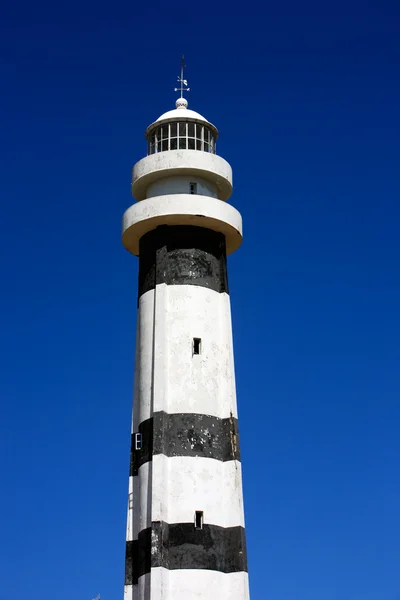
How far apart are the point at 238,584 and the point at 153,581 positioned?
2.90m

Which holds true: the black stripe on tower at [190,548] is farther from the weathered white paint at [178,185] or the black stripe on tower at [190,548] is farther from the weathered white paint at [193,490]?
the weathered white paint at [178,185]

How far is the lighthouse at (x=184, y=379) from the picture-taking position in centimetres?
3488

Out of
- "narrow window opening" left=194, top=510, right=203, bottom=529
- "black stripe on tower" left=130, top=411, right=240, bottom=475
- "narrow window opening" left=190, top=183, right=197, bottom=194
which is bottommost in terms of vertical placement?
"narrow window opening" left=194, top=510, right=203, bottom=529

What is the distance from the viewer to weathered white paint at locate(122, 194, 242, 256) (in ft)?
129

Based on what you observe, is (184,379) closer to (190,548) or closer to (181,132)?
(190,548)

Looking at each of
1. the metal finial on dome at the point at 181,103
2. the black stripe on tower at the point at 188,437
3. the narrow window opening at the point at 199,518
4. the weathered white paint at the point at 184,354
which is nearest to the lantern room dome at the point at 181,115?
the metal finial on dome at the point at 181,103

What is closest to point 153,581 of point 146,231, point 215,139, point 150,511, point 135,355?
point 150,511

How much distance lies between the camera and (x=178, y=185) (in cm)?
4081

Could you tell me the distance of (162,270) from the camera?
3884 cm

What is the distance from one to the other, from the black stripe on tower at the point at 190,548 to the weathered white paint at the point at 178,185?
12.8 meters

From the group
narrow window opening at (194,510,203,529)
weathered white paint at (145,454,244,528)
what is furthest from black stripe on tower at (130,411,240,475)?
narrow window opening at (194,510,203,529)

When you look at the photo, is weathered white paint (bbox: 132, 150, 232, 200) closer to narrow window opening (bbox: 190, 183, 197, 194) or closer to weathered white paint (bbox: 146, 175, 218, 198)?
weathered white paint (bbox: 146, 175, 218, 198)

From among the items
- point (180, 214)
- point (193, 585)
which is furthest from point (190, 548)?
point (180, 214)

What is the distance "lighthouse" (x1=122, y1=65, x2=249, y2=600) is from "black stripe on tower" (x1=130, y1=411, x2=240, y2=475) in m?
0.04
